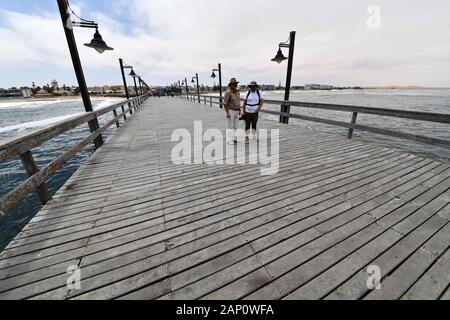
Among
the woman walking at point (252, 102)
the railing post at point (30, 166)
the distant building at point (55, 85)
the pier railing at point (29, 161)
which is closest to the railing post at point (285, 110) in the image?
the woman walking at point (252, 102)

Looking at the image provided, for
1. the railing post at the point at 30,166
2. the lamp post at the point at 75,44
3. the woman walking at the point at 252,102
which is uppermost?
the lamp post at the point at 75,44

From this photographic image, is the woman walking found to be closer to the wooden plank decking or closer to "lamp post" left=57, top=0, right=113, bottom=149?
the wooden plank decking

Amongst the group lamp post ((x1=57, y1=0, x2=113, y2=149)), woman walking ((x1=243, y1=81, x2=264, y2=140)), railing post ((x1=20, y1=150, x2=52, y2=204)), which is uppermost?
lamp post ((x1=57, y1=0, x2=113, y2=149))

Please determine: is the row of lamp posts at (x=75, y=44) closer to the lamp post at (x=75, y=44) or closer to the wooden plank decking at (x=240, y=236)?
the lamp post at (x=75, y=44)

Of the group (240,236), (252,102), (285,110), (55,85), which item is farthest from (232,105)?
(55,85)

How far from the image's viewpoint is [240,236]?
2252 mm

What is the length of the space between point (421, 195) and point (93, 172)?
5679 millimetres

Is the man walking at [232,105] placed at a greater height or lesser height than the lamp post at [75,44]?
lesser

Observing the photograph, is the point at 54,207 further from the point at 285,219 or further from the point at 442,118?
the point at 442,118

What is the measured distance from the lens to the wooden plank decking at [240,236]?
5.63 feet

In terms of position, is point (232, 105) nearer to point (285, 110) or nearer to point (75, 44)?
point (285, 110)

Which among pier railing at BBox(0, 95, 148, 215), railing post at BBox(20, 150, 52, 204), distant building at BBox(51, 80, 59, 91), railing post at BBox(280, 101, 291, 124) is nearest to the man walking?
railing post at BBox(280, 101, 291, 124)

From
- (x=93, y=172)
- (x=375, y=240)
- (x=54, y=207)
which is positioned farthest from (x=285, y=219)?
(x=93, y=172)

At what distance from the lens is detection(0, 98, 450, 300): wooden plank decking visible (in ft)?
5.63
